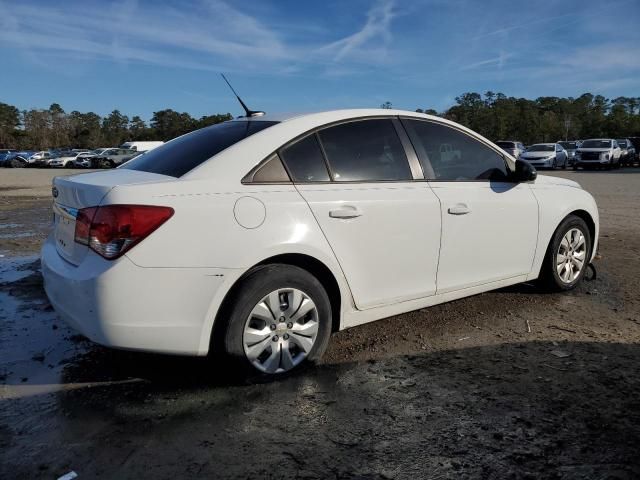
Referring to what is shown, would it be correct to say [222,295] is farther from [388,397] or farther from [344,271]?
[388,397]

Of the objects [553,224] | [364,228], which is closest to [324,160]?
[364,228]

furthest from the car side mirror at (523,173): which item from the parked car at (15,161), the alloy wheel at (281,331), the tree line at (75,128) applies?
the tree line at (75,128)

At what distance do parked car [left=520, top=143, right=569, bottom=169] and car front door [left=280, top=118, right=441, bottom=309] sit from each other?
2934 centimetres

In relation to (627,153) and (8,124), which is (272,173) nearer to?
(627,153)

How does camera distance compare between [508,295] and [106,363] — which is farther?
[508,295]

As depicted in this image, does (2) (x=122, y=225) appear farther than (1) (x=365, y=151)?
No

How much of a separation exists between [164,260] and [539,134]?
8337 centimetres

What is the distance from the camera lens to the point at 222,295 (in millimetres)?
2930

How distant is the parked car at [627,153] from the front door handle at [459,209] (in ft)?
109

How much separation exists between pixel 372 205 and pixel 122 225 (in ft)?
5.04

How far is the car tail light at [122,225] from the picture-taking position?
9.02 feet

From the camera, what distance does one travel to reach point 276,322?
3.13 metres

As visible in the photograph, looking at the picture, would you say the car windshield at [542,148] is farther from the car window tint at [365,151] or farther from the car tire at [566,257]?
the car window tint at [365,151]

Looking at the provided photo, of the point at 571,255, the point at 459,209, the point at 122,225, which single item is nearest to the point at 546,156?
the point at 571,255
